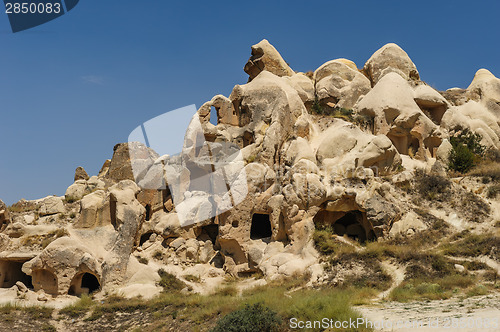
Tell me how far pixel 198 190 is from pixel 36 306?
943 centimetres

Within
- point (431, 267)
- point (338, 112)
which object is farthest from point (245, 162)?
point (431, 267)

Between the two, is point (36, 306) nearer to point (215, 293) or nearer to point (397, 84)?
point (215, 293)

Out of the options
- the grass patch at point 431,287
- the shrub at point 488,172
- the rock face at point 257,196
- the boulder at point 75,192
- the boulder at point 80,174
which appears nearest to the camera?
the grass patch at point 431,287

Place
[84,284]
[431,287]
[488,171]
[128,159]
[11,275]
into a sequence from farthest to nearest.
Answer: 1. [128,159]
2. [488,171]
3. [84,284]
4. [11,275]
5. [431,287]

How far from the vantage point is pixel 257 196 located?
23.1 metres

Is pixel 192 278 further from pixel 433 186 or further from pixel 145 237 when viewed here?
pixel 433 186

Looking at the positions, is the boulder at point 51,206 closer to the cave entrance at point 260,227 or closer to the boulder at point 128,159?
the boulder at point 128,159

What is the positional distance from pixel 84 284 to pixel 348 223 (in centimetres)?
1153

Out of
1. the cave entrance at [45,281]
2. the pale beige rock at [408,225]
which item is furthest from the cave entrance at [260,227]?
the cave entrance at [45,281]

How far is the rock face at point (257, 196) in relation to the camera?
20891 millimetres

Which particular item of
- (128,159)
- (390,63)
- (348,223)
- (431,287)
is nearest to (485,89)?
(390,63)

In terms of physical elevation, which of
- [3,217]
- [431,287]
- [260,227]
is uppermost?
[3,217]

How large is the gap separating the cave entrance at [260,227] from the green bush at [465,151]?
9616mm

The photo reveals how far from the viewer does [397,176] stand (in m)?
24.1
